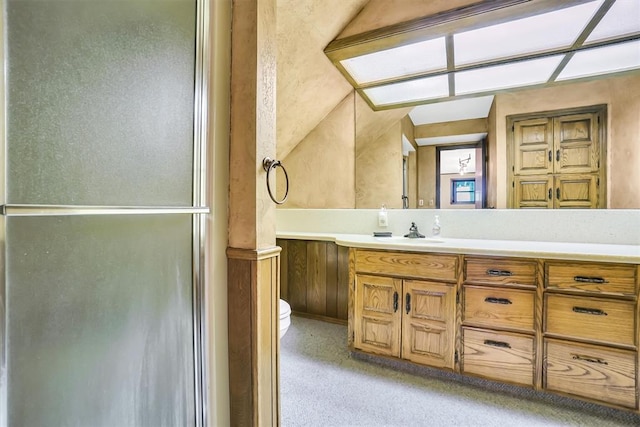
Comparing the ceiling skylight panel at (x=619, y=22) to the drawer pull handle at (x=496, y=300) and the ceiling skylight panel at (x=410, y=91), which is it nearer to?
the ceiling skylight panel at (x=410, y=91)

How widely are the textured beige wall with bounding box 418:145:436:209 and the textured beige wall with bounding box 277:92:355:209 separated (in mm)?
606

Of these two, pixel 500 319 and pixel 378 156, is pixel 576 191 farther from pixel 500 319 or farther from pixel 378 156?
pixel 378 156

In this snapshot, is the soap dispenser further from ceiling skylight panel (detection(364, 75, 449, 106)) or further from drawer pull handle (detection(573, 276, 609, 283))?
ceiling skylight panel (detection(364, 75, 449, 106))

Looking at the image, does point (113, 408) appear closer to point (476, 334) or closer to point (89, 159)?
point (89, 159)

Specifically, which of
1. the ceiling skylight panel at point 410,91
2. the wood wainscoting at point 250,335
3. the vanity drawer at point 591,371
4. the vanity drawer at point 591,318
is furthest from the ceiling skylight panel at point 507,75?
the wood wainscoting at point 250,335

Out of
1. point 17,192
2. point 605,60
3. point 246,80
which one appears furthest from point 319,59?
point 17,192

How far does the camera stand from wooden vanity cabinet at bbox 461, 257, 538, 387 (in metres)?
1.52

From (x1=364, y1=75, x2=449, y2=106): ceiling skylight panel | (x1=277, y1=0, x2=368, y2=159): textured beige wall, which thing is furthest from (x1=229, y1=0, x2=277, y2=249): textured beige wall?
(x1=364, y1=75, x2=449, y2=106): ceiling skylight panel

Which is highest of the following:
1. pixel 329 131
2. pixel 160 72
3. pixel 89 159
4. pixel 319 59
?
pixel 319 59

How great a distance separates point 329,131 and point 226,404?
2.35m

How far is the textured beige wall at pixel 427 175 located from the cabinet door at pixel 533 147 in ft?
1.83

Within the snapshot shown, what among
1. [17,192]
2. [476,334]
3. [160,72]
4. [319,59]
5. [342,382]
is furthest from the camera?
[319,59]

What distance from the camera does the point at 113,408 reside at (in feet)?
2.26

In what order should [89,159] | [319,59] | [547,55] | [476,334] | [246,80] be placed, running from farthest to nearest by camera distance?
[319,59] < [547,55] < [476,334] < [246,80] < [89,159]
